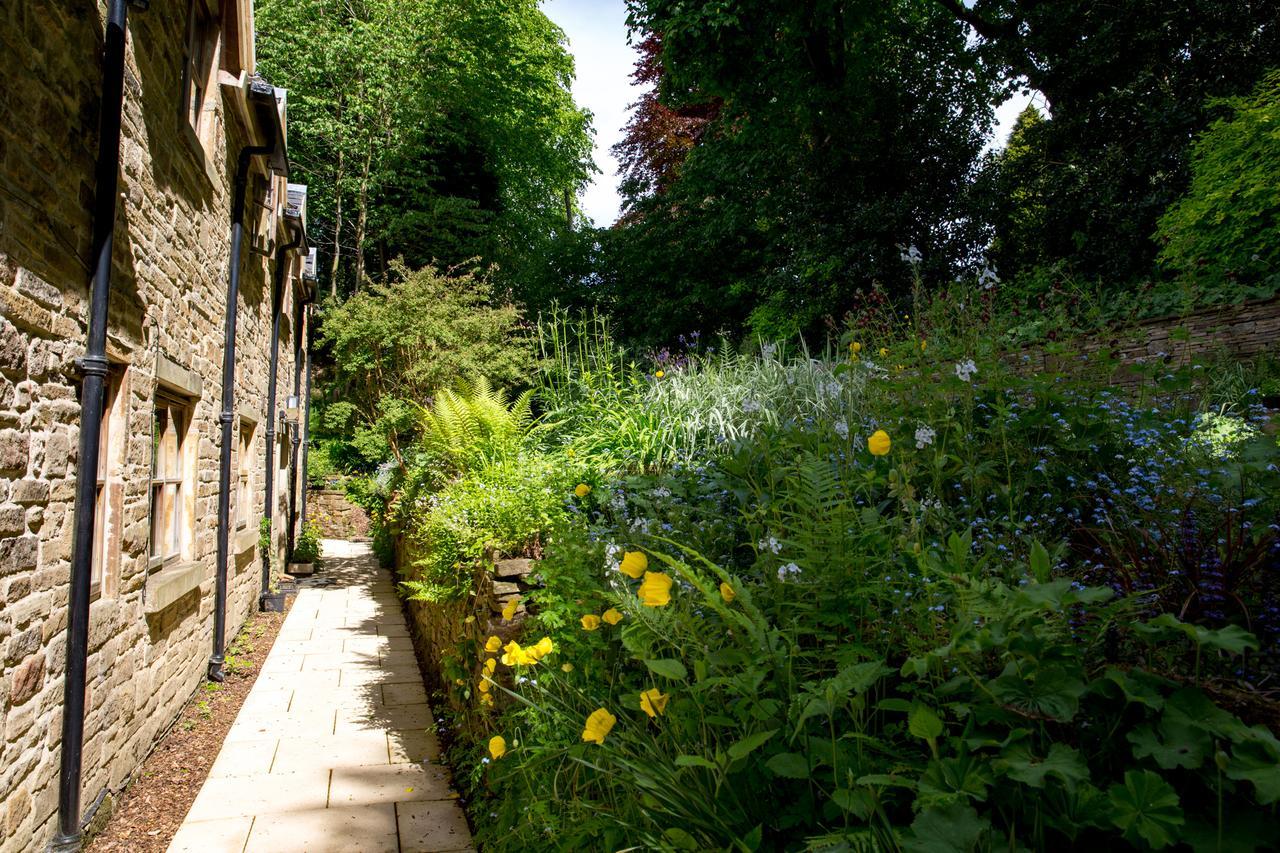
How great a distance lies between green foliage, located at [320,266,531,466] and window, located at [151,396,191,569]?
17.1 ft

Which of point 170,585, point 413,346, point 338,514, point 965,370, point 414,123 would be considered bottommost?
point 338,514

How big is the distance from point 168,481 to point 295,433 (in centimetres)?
759

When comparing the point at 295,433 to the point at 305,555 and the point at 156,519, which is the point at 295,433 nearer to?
the point at 305,555

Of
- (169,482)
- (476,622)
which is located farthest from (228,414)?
(476,622)

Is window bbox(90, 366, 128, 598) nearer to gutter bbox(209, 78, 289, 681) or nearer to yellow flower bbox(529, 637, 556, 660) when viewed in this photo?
gutter bbox(209, 78, 289, 681)

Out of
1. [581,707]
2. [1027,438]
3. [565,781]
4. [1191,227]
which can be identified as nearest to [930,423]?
[1027,438]

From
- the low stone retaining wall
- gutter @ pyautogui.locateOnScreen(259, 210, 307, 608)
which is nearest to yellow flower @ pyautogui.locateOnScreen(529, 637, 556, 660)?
the low stone retaining wall

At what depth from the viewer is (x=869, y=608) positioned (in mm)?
1516

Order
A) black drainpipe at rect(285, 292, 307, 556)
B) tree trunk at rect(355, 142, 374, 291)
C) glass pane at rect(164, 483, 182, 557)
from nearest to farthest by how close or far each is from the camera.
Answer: glass pane at rect(164, 483, 182, 557)
black drainpipe at rect(285, 292, 307, 556)
tree trunk at rect(355, 142, 374, 291)

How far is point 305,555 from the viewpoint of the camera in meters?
10.2

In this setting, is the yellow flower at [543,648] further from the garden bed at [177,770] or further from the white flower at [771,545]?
the garden bed at [177,770]

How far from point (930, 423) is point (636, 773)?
4.75ft

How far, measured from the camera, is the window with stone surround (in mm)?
4500

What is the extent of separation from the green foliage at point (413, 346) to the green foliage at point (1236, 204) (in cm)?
844
